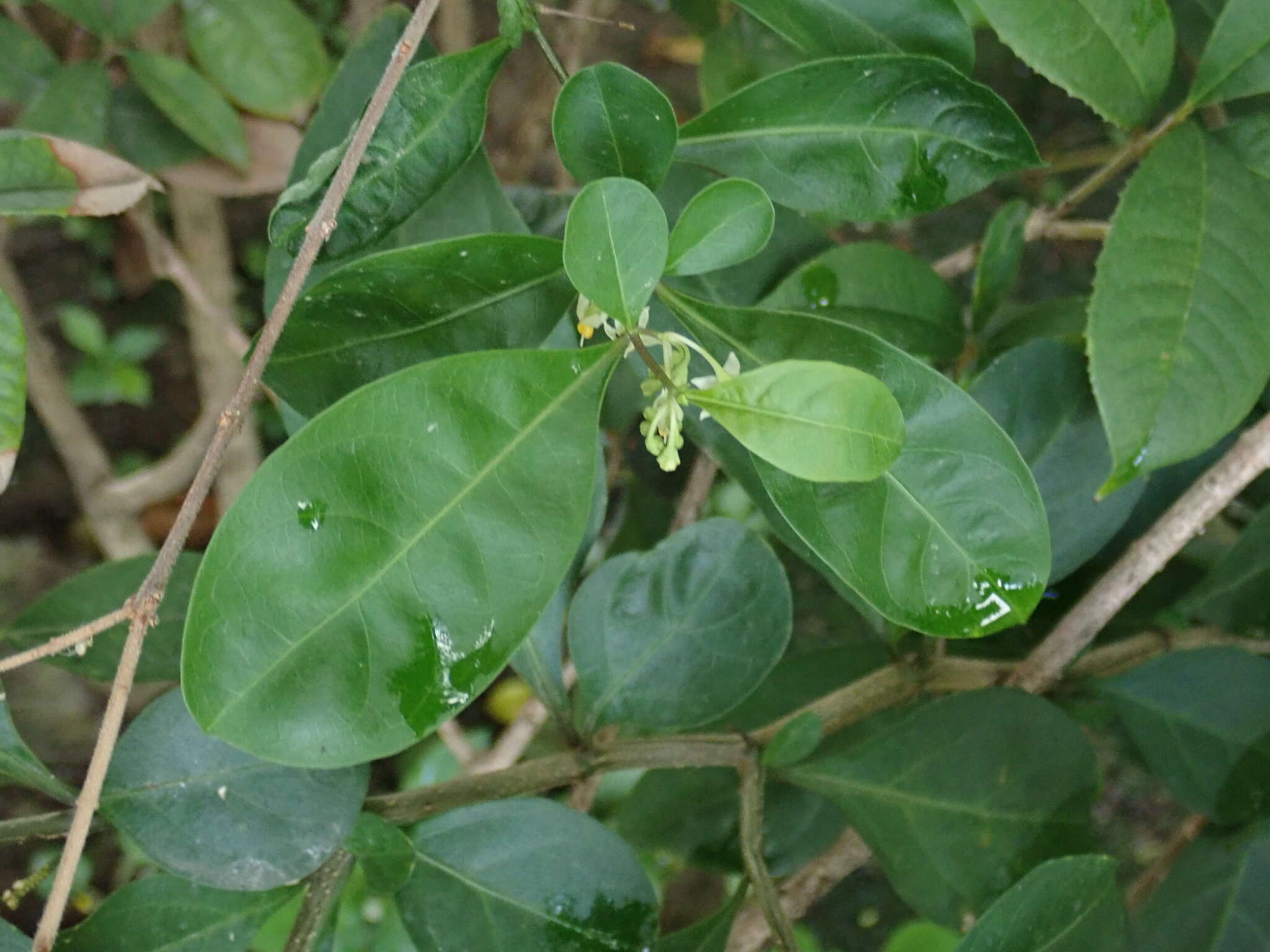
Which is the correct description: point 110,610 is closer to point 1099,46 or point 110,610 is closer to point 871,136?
point 871,136

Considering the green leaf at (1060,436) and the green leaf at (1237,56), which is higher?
the green leaf at (1237,56)

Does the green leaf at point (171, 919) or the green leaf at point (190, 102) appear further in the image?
the green leaf at point (190, 102)

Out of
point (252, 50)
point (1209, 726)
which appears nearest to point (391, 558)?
point (1209, 726)

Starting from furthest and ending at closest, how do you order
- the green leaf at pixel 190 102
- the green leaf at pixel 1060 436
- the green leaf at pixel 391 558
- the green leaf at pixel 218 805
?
the green leaf at pixel 190 102
the green leaf at pixel 1060 436
the green leaf at pixel 218 805
the green leaf at pixel 391 558

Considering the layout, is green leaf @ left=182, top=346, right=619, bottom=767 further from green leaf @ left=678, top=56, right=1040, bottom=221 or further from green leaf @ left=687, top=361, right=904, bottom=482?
green leaf @ left=678, top=56, right=1040, bottom=221

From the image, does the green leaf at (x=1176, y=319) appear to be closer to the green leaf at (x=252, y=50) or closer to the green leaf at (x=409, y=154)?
the green leaf at (x=409, y=154)

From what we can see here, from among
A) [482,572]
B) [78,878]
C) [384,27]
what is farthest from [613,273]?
[78,878]

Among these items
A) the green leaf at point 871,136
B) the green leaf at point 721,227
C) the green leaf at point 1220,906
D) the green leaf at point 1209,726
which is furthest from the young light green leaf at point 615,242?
the green leaf at point 1220,906
